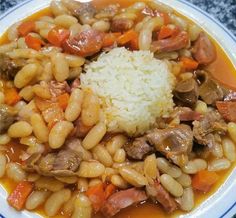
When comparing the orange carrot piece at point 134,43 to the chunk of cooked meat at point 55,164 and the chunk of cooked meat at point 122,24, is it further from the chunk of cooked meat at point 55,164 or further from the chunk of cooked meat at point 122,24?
the chunk of cooked meat at point 55,164

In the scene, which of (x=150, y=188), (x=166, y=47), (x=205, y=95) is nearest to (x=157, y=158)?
(x=150, y=188)

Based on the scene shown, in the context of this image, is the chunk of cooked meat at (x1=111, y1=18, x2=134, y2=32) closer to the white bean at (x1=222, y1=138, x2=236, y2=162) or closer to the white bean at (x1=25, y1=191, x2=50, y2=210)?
the white bean at (x1=222, y1=138, x2=236, y2=162)

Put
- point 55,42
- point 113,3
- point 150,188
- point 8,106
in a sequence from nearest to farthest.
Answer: point 150,188 → point 8,106 → point 55,42 → point 113,3

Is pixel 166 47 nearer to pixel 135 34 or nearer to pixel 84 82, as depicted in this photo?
pixel 135 34

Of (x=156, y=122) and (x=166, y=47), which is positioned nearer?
(x=156, y=122)

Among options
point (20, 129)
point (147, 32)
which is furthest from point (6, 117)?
point (147, 32)

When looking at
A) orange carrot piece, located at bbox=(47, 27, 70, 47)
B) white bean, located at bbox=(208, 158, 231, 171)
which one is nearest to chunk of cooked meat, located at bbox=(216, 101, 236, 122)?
white bean, located at bbox=(208, 158, 231, 171)

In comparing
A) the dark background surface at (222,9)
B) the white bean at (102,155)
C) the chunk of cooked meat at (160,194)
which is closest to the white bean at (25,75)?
the white bean at (102,155)
